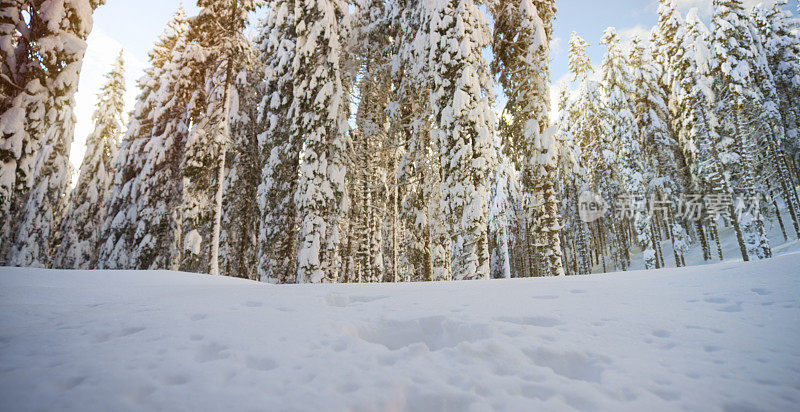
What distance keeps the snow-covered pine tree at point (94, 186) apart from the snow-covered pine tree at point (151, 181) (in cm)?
444

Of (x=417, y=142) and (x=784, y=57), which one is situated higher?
(x=784, y=57)

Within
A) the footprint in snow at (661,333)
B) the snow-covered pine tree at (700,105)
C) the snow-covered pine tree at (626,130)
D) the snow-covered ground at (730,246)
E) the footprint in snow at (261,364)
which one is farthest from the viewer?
the snow-covered ground at (730,246)

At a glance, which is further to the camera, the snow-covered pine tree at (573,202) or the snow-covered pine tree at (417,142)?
the snow-covered pine tree at (573,202)

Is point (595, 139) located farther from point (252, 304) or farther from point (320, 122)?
point (252, 304)

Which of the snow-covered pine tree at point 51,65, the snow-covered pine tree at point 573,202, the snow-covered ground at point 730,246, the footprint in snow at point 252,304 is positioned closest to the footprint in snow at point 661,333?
the footprint in snow at point 252,304

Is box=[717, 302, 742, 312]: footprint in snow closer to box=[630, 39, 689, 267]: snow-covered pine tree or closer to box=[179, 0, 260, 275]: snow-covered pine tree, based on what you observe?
box=[179, 0, 260, 275]: snow-covered pine tree

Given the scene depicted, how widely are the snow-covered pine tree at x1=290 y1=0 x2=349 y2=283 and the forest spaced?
0.25 ft

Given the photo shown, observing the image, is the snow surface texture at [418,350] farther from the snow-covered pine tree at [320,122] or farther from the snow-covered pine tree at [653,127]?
the snow-covered pine tree at [653,127]

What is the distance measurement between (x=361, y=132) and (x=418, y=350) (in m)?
14.1

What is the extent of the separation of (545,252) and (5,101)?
13747 mm

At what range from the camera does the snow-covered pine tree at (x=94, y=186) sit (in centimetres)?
1867

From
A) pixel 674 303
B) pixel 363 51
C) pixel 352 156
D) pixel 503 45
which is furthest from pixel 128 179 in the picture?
pixel 674 303

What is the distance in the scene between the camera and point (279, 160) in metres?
13.6

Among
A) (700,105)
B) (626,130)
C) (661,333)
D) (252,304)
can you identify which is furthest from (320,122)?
(700,105)
